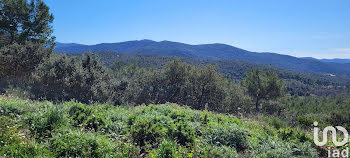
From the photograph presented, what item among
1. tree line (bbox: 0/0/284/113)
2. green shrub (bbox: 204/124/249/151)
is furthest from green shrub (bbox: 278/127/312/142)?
tree line (bbox: 0/0/284/113)

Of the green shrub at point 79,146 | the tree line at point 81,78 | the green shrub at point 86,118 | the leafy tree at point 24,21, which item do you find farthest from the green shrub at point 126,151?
the leafy tree at point 24,21

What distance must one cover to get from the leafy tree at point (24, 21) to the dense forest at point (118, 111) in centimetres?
8

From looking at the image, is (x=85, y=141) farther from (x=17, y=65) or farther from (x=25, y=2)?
(x=25, y=2)

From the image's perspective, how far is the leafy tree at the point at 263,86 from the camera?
3131cm

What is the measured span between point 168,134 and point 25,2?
21527 millimetres

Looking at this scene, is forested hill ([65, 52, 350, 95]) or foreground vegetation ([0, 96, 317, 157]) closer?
foreground vegetation ([0, 96, 317, 157])

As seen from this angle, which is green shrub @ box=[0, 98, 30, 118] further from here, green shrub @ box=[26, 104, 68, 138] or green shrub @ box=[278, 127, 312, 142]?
green shrub @ box=[278, 127, 312, 142]

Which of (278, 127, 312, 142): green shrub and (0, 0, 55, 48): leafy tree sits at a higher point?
(0, 0, 55, 48): leafy tree

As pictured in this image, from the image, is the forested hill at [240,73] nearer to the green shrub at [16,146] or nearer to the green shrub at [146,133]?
the green shrub at [146,133]

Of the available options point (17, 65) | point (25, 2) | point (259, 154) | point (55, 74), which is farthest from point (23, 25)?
point (259, 154)

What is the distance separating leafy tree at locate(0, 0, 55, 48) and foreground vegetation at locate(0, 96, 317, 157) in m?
17.8

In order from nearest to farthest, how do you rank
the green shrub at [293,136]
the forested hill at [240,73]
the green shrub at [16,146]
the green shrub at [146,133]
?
the green shrub at [16,146], the green shrub at [146,133], the green shrub at [293,136], the forested hill at [240,73]

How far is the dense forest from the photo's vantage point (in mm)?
4152

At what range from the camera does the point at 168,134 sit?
5.14m
